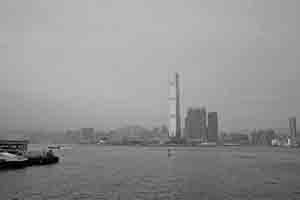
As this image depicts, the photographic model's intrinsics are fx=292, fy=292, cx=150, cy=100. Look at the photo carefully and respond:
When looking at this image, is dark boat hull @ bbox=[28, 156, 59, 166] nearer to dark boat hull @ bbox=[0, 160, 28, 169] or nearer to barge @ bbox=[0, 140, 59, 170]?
barge @ bbox=[0, 140, 59, 170]

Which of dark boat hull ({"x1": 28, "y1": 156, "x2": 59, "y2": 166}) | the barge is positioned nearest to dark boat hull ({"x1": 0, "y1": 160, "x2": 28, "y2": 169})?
the barge

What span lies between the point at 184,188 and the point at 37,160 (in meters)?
58.1

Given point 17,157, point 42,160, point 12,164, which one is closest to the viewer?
point 12,164

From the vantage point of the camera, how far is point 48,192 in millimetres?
42906

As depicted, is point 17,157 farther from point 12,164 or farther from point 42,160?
point 42,160

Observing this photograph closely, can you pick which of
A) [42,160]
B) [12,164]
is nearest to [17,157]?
[12,164]

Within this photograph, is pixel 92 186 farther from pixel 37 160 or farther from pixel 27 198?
pixel 37 160

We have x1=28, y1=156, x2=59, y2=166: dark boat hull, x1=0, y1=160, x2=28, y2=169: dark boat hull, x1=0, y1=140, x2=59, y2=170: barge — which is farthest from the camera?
x1=28, y1=156, x2=59, y2=166: dark boat hull

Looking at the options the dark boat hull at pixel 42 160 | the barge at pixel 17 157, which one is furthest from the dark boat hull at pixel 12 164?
the dark boat hull at pixel 42 160

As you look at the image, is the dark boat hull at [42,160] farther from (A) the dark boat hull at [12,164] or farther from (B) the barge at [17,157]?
(A) the dark boat hull at [12,164]

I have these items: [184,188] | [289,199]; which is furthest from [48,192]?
[289,199]

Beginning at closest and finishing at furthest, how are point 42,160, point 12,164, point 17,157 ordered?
1. point 12,164
2. point 17,157
3. point 42,160

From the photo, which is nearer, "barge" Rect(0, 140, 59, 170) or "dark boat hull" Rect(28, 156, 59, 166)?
"barge" Rect(0, 140, 59, 170)

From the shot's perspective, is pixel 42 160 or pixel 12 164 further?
pixel 42 160
